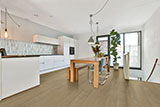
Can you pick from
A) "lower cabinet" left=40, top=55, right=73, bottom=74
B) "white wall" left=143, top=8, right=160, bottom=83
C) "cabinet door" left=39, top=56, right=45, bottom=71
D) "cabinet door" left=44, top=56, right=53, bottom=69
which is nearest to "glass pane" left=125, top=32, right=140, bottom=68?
"white wall" left=143, top=8, right=160, bottom=83

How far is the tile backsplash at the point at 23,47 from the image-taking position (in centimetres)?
293

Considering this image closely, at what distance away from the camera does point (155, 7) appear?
8.73 feet

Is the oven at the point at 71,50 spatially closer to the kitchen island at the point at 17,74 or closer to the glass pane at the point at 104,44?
the glass pane at the point at 104,44

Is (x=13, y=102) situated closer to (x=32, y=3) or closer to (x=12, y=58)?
(x=12, y=58)

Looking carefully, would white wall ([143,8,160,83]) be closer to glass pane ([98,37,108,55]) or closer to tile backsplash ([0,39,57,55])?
glass pane ([98,37,108,55])

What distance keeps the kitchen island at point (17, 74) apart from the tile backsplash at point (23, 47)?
1.69 meters

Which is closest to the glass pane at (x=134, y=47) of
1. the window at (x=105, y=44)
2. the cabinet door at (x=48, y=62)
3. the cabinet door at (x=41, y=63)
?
the window at (x=105, y=44)

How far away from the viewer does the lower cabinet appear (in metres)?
3.59

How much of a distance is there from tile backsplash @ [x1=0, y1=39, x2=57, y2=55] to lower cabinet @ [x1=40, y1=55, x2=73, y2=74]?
791mm

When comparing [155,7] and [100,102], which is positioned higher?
[155,7]

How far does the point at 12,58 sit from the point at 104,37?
17.5ft

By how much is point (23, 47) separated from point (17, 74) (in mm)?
2132

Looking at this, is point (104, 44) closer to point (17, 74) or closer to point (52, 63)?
point (52, 63)

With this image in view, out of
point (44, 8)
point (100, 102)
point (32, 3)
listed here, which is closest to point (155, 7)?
point (100, 102)
